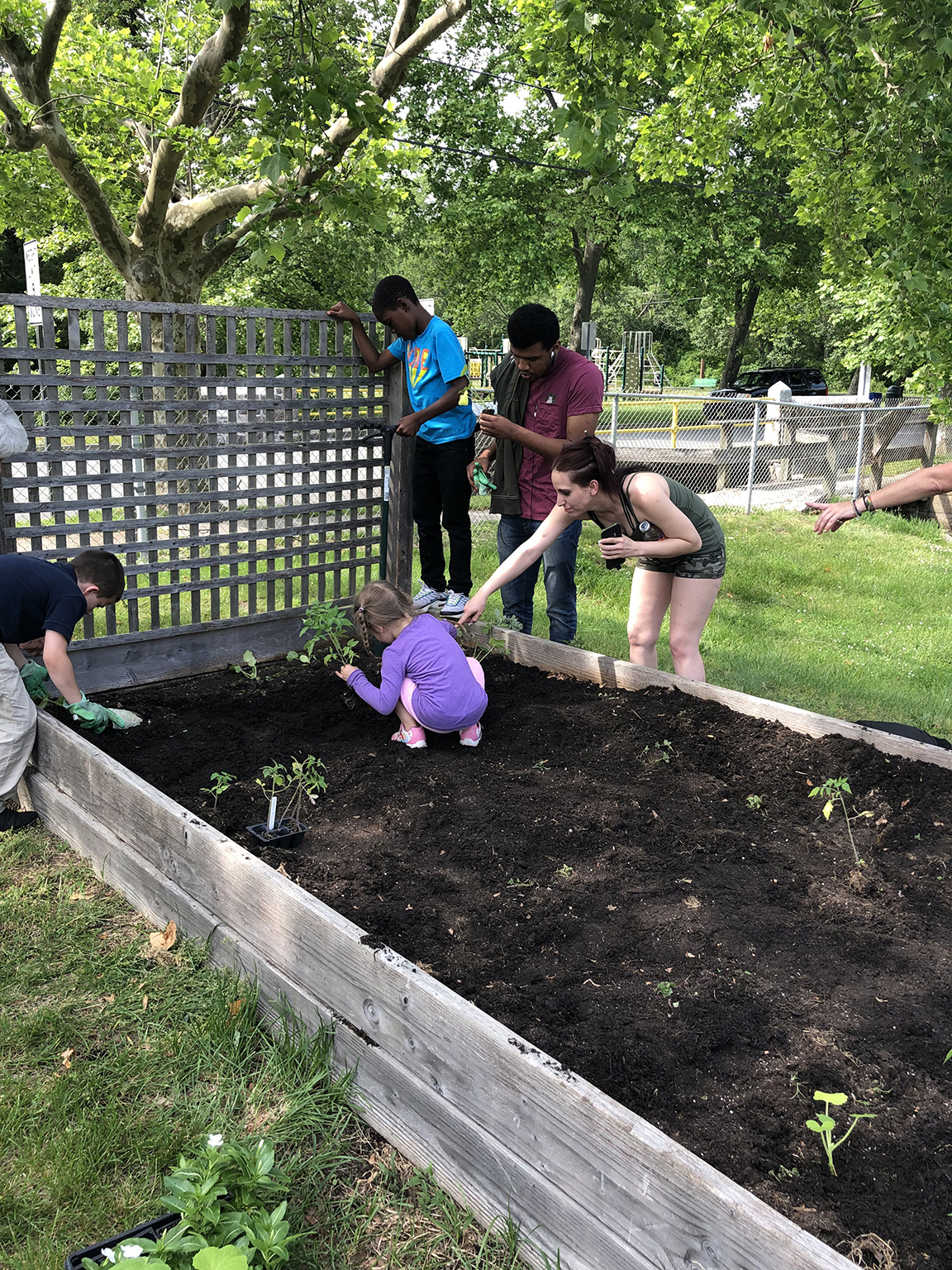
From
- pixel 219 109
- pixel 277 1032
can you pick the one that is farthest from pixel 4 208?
pixel 277 1032

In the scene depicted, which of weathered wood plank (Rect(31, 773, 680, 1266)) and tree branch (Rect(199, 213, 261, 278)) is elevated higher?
tree branch (Rect(199, 213, 261, 278))

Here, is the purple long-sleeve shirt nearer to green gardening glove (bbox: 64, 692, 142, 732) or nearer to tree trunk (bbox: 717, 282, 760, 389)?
green gardening glove (bbox: 64, 692, 142, 732)

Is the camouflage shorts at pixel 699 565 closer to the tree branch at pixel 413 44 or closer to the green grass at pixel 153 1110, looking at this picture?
the green grass at pixel 153 1110

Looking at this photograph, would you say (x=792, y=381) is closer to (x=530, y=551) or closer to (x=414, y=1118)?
(x=530, y=551)

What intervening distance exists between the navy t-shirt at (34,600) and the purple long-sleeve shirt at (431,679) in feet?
3.98

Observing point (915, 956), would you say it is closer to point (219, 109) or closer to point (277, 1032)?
point (277, 1032)

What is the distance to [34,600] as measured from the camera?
12.6 ft

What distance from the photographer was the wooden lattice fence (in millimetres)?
4422

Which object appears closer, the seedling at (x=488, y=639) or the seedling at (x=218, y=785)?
the seedling at (x=218, y=785)

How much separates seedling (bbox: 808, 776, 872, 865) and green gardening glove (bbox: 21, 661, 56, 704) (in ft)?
10.9

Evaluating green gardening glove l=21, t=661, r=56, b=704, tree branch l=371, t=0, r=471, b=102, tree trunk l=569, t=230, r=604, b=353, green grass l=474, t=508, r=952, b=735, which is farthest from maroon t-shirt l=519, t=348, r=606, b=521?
tree trunk l=569, t=230, r=604, b=353

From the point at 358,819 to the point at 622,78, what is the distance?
12.1 ft

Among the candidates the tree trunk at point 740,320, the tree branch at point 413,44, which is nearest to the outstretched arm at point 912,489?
the tree branch at point 413,44

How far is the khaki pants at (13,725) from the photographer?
12.3ft
